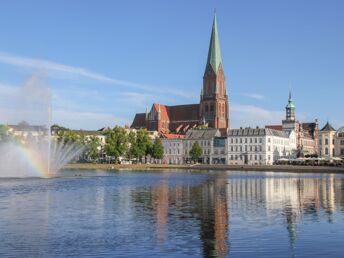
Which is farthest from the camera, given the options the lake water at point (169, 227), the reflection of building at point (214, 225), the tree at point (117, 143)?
the tree at point (117, 143)

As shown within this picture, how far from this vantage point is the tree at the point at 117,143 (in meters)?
180

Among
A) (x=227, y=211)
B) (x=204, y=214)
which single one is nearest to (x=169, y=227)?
(x=204, y=214)

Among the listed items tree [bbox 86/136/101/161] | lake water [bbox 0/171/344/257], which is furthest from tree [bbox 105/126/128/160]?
lake water [bbox 0/171/344/257]

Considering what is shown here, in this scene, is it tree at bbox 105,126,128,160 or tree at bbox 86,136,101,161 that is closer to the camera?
tree at bbox 105,126,128,160

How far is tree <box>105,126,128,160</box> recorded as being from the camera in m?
180

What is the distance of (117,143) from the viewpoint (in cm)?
18225

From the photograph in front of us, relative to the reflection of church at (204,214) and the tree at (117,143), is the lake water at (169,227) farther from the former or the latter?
the tree at (117,143)

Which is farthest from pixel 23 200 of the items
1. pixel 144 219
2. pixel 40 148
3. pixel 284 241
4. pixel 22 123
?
pixel 40 148

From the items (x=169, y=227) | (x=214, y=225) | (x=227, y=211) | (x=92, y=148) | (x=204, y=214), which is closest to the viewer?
(x=169, y=227)

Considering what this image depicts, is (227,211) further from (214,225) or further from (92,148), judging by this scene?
(92,148)

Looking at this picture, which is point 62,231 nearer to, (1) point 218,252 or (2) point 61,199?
(1) point 218,252

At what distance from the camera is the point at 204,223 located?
34.9 m

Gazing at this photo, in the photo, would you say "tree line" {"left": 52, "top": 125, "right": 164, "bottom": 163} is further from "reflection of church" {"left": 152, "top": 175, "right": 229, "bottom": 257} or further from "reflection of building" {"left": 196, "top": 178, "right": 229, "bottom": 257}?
"reflection of building" {"left": 196, "top": 178, "right": 229, "bottom": 257}

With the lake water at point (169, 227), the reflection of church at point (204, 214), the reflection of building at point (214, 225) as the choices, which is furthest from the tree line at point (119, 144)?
the reflection of building at point (214, 225)
